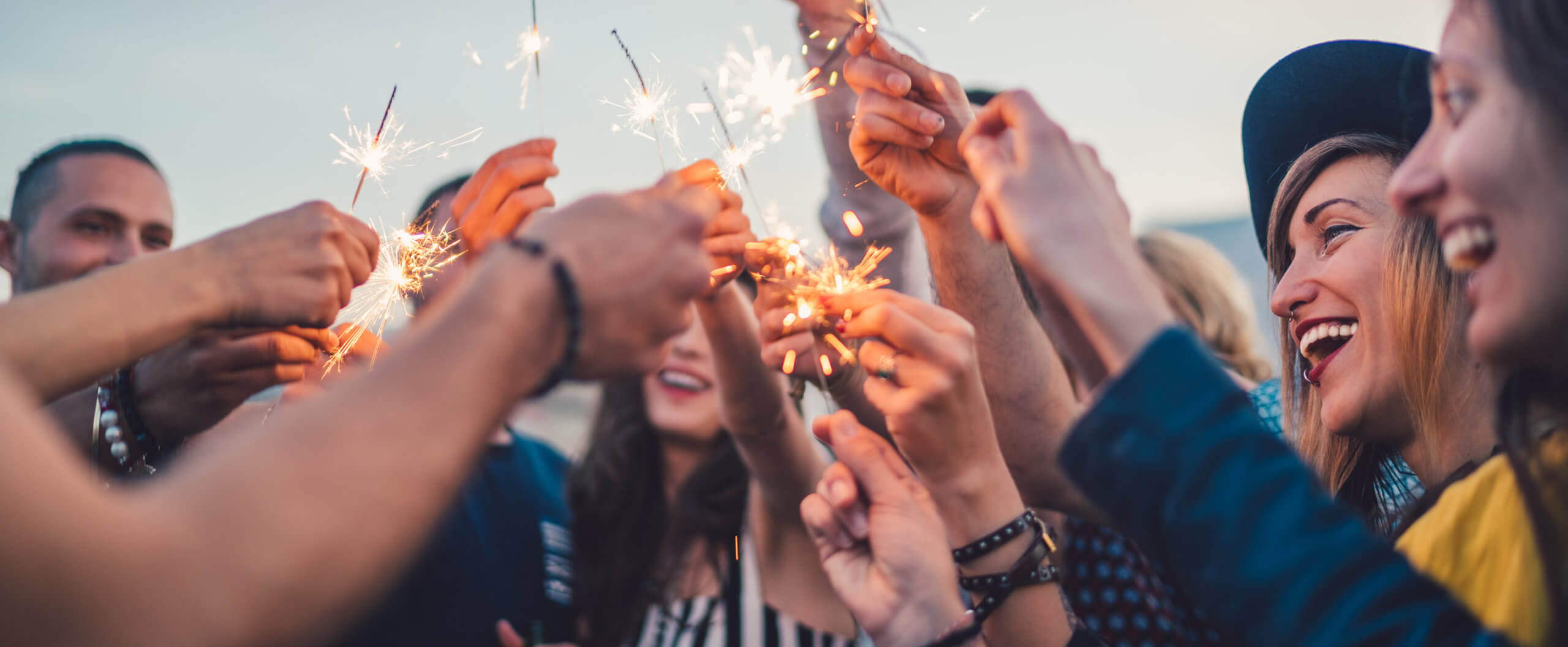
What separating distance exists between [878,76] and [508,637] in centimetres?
213

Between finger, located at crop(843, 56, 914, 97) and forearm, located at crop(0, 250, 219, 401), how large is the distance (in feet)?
5.22

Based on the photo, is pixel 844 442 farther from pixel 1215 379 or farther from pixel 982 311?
pixel 1215 379

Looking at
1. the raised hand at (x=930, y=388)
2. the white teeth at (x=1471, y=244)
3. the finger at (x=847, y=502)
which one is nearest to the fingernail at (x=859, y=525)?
the finger at (x=847, y=502)

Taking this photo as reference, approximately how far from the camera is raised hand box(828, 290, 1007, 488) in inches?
73.0

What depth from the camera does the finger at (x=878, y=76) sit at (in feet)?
6.93

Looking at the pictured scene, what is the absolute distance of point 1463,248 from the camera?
112 cm

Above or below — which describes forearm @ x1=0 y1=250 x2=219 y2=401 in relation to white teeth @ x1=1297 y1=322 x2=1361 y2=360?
above

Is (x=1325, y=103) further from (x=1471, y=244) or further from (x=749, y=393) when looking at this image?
(x=749, y=393)

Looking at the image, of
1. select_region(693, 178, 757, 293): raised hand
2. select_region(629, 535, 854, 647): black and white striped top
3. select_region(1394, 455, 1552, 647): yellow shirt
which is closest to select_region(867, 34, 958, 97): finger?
select_region(693, 178, 757, 293): raised hand

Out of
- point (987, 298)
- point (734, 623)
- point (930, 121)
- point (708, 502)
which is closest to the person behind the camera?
point (930, 121)

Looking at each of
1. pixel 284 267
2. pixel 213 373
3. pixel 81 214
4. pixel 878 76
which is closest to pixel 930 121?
pixel 878 76

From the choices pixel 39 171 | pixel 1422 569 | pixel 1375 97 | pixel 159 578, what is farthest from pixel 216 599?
pixel 39 171

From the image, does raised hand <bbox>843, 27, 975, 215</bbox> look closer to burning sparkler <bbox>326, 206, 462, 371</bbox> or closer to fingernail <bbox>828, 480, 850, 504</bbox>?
fingernail <bbox>828, 480, 850, 504</bbox>

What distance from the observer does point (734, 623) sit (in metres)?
2.87
